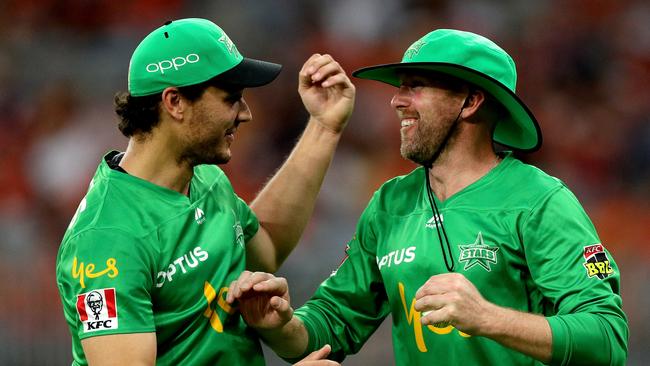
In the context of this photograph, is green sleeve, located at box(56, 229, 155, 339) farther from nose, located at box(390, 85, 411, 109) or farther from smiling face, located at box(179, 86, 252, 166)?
nose, located at box(390, 85, 411, 109)

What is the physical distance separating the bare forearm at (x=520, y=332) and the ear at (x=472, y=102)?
0.88 m

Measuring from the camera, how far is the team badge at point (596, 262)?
392 centimetres

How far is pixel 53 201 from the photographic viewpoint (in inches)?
325

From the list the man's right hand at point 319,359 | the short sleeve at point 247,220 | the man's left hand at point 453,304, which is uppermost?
the short sleeve at point 247,220

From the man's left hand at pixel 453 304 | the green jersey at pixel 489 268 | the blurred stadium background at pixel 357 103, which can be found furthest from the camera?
the blurred stadium background at pixel 357 103

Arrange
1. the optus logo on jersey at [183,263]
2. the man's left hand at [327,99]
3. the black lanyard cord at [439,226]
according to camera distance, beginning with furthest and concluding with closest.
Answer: the man's left hand at [327,99], the black lanyard cord at [439,226], the optus logo on jersey at [183,263]

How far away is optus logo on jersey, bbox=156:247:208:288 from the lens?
4039mm

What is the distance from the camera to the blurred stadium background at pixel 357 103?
8227mm

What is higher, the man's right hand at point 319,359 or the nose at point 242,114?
the nose at point 242,114

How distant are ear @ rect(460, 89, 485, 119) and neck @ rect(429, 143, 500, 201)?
13 cm

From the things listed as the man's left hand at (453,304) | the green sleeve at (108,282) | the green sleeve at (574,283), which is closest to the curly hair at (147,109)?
the green sleeve at (108,282)

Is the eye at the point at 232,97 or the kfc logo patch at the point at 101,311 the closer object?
the kfc logo patch at the point at 101,311

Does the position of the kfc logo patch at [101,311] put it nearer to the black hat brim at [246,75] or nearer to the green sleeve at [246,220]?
the green sleeve at [246,220]

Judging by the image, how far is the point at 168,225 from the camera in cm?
409
